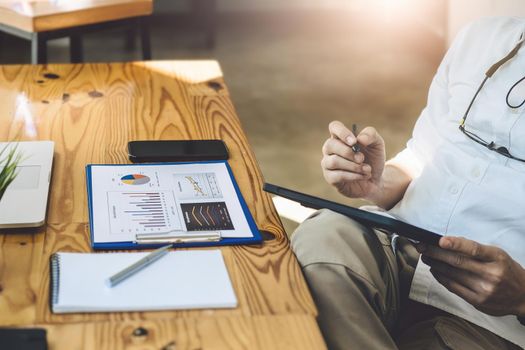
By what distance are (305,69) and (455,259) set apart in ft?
9.71

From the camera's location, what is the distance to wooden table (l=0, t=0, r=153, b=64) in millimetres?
1781

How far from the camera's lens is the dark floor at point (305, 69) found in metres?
2.88

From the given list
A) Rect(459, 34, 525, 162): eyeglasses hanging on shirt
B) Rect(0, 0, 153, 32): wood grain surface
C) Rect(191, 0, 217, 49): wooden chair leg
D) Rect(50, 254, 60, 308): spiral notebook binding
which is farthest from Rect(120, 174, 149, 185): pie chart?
Rect(191, 0, 217, 49): wooden chair leg

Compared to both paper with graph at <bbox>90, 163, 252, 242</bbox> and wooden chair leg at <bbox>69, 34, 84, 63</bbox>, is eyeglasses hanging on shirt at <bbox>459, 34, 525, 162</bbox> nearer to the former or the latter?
paper with graph at <bbox>90, 163, 252, 242</bbox>

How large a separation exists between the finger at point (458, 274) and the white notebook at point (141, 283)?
0.99ft

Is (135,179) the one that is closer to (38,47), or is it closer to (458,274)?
(458,274)

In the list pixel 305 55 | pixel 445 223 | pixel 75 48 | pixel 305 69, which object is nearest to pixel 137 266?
pixel 445 223

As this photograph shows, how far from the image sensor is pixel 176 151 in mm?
1092

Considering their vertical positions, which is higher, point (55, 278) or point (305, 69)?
point (55, 278)

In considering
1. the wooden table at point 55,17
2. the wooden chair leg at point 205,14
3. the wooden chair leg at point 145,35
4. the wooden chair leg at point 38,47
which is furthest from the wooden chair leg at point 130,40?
the wooden chair leg at point 38,47

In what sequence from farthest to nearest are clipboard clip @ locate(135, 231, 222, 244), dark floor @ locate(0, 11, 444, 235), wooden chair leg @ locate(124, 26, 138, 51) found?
wooden chair leg @ locate(124, 26, 138, 51) < dark floor @ locate(0, 11, 444, 235) < clipboard clip @ locate(135, 231, 222, 244)

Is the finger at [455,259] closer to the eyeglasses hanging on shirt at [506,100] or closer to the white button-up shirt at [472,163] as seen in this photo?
the white button-up shirt at [472,163]

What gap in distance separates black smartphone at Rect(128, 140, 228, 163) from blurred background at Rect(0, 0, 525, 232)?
1.14 meters

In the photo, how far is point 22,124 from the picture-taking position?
1.17 metres
